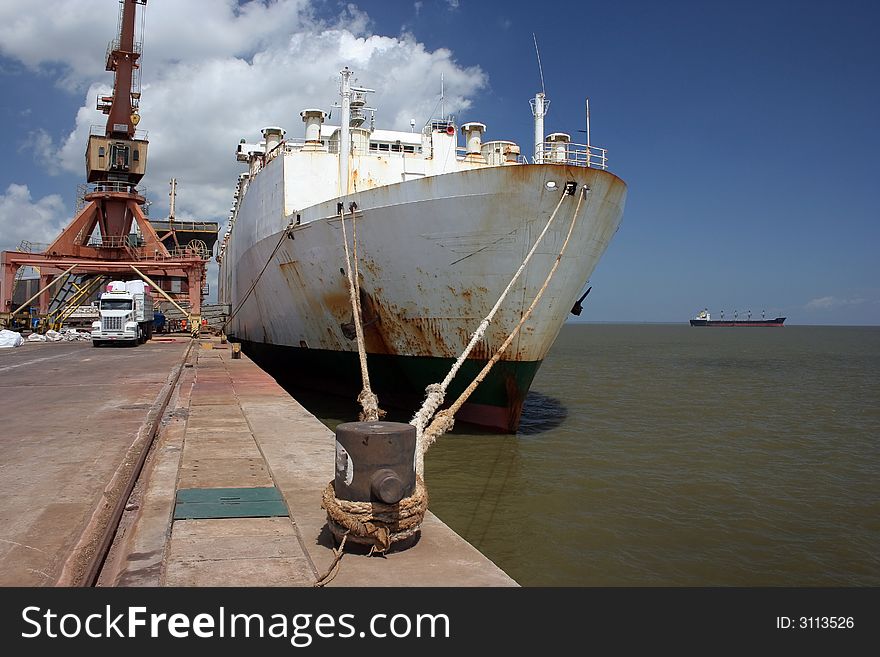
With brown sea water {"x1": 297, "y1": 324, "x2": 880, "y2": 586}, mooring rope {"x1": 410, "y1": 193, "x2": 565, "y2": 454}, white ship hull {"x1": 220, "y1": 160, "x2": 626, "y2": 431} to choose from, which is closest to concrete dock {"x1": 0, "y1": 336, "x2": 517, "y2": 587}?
mooring rope {"x1": 410, "y1": 193, "x2": 565, "y2": 454}

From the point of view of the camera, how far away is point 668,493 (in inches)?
371

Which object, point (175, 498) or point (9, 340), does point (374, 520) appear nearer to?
point (175, 498)

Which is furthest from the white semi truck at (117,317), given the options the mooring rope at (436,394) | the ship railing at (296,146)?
the mooring rope at (436,394)

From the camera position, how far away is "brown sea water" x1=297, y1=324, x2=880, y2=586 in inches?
266

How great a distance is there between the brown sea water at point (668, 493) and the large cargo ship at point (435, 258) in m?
1.46

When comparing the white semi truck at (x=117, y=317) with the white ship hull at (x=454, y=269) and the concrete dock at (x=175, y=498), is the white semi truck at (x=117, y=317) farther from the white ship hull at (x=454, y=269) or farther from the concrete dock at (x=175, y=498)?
the concrete dock at (x=175, y=498)

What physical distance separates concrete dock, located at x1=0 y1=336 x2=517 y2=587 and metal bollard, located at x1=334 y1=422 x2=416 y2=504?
1.35 feet

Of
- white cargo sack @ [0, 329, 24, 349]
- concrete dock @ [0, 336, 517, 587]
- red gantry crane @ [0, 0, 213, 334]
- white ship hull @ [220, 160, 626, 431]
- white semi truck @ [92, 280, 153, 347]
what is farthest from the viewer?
red gantry crane @ [0, 0, 213, 334]

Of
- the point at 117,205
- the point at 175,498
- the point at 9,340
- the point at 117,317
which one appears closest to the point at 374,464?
the point at 175,498

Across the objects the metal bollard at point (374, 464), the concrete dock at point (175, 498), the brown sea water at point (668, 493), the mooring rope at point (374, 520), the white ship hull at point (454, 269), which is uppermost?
the white ship hull at point (454, 269)

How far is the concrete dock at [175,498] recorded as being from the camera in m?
3.81

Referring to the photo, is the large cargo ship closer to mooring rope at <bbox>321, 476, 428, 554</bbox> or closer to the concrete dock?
the concrete dock

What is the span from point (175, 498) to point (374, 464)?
216 centimetres
